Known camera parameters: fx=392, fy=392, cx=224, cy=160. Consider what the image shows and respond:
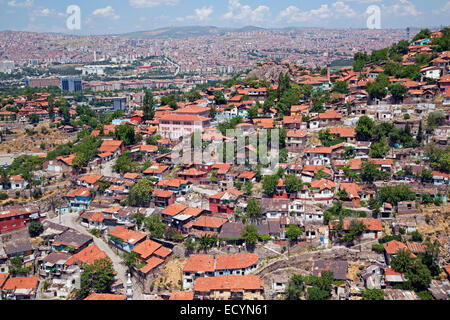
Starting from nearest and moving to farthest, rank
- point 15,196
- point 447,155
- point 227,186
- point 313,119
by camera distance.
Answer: point 447,155, point 227,186, point 15,196, point 313,119

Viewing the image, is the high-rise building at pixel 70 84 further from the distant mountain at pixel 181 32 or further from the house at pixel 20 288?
the distant mountain at pixel 181 32

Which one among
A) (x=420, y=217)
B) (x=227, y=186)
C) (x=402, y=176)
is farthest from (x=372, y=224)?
(x=227, y=186)

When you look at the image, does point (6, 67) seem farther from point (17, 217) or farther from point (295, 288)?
point (295, 288)

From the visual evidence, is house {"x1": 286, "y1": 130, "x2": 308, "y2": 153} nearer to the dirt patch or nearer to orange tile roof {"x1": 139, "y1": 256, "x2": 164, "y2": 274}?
the dirt patch

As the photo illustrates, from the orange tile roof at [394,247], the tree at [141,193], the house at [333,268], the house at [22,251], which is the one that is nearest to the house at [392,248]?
the orange tile roof at [394,247]
